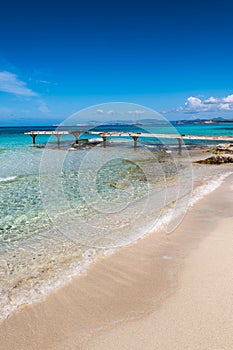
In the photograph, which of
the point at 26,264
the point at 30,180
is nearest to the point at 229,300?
the point at 26,264

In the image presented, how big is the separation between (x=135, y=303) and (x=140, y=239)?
6.78 ft

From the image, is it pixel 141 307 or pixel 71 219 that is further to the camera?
pixel 71 219

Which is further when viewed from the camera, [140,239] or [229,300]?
[140,239]

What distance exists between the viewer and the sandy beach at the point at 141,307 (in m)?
2.66

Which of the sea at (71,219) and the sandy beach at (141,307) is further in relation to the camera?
the sea at (71,219)

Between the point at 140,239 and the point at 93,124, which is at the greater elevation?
the point at 93,124

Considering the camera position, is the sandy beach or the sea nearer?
the sandy beach

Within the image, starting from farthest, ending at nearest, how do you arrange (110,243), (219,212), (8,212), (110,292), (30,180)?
(30,180), (8,212), (219,212), (110,243), (110,292)

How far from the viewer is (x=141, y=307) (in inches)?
125

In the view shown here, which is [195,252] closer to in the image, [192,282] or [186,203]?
[192,282]

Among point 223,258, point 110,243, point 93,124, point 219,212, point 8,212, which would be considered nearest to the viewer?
point 223,258

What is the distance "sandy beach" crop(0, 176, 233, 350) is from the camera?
8.73ft

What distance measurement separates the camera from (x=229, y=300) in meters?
3.16

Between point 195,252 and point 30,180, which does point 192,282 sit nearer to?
point 195,252
